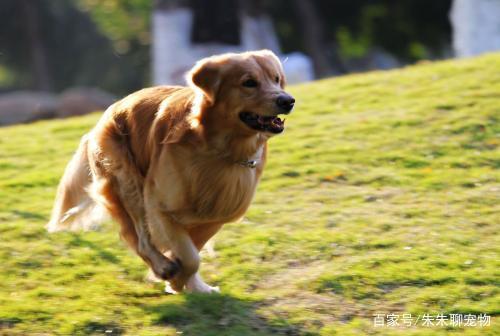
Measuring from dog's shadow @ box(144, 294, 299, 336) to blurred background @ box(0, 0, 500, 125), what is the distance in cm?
1412

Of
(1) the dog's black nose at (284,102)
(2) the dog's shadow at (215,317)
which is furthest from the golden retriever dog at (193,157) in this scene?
(2) the dog's shadow at (215,317)

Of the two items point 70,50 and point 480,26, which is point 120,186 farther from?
point 70,50

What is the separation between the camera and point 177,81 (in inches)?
883

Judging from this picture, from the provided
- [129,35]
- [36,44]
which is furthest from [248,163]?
[129,35]

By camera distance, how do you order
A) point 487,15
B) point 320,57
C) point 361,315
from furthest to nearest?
point 320,57, point 487,15, point 361,315

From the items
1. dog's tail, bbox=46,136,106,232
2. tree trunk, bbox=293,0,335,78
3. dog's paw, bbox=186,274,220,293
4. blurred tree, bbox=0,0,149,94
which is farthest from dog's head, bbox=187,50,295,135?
blurred tree, bbox=0,0,149,94

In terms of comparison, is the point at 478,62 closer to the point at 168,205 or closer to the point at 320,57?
the point at 168,205

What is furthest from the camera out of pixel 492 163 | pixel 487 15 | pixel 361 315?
pixel 487 15

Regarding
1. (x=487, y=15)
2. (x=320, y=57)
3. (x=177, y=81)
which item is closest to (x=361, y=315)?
(x=487, y=15)

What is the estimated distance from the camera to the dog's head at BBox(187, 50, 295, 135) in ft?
20.4

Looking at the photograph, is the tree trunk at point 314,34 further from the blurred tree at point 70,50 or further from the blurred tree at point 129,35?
the blurred tree at point 70,50

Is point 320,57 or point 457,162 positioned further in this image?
point 320,57

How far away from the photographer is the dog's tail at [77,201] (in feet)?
24.7

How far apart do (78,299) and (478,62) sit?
29.5 ft
